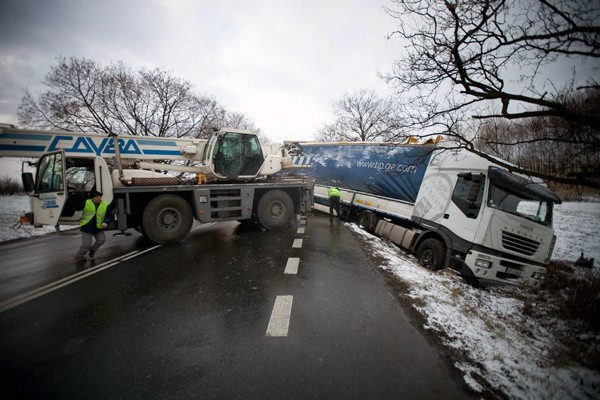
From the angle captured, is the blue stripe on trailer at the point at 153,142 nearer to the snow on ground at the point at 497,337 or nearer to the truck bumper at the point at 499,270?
the snow on ground at the point at 497,337

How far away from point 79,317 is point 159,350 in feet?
5.35

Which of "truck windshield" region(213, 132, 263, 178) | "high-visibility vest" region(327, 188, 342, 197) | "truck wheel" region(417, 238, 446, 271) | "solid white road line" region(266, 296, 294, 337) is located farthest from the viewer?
"high-visibility vest" region(327, 188, 342, 197)

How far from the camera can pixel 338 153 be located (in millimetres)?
10953

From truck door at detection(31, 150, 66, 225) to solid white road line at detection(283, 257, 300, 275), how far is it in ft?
17.9

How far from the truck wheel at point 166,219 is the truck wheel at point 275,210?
2.38 m

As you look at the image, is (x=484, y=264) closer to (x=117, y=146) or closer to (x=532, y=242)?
(x=532, y=242)

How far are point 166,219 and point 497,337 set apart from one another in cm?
760

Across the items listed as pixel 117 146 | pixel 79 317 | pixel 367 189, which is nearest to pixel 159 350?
pixel 79 317

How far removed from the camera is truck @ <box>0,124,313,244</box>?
223 inches

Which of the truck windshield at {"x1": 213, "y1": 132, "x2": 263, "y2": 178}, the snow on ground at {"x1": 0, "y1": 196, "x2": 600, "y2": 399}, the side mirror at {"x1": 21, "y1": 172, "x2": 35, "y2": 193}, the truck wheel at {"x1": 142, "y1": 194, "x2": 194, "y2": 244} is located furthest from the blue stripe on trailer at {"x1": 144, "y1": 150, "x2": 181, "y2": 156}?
the snow on ground at {"x1": 0, "y1": 196, "x2": 600, "y2": 399}

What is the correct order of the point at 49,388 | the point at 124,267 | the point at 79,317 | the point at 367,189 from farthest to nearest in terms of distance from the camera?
1. the point at 367,189
2. the point at 124,267
3. the point at 79,317
4. the point at 49,388

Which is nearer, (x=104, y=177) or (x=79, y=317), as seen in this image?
(x=79, y=317)

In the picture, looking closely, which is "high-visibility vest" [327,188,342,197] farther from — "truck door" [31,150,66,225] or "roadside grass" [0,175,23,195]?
"roadside grass" [0,175,23,195]

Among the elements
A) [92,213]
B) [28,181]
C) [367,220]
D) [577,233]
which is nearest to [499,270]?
[367,220]
